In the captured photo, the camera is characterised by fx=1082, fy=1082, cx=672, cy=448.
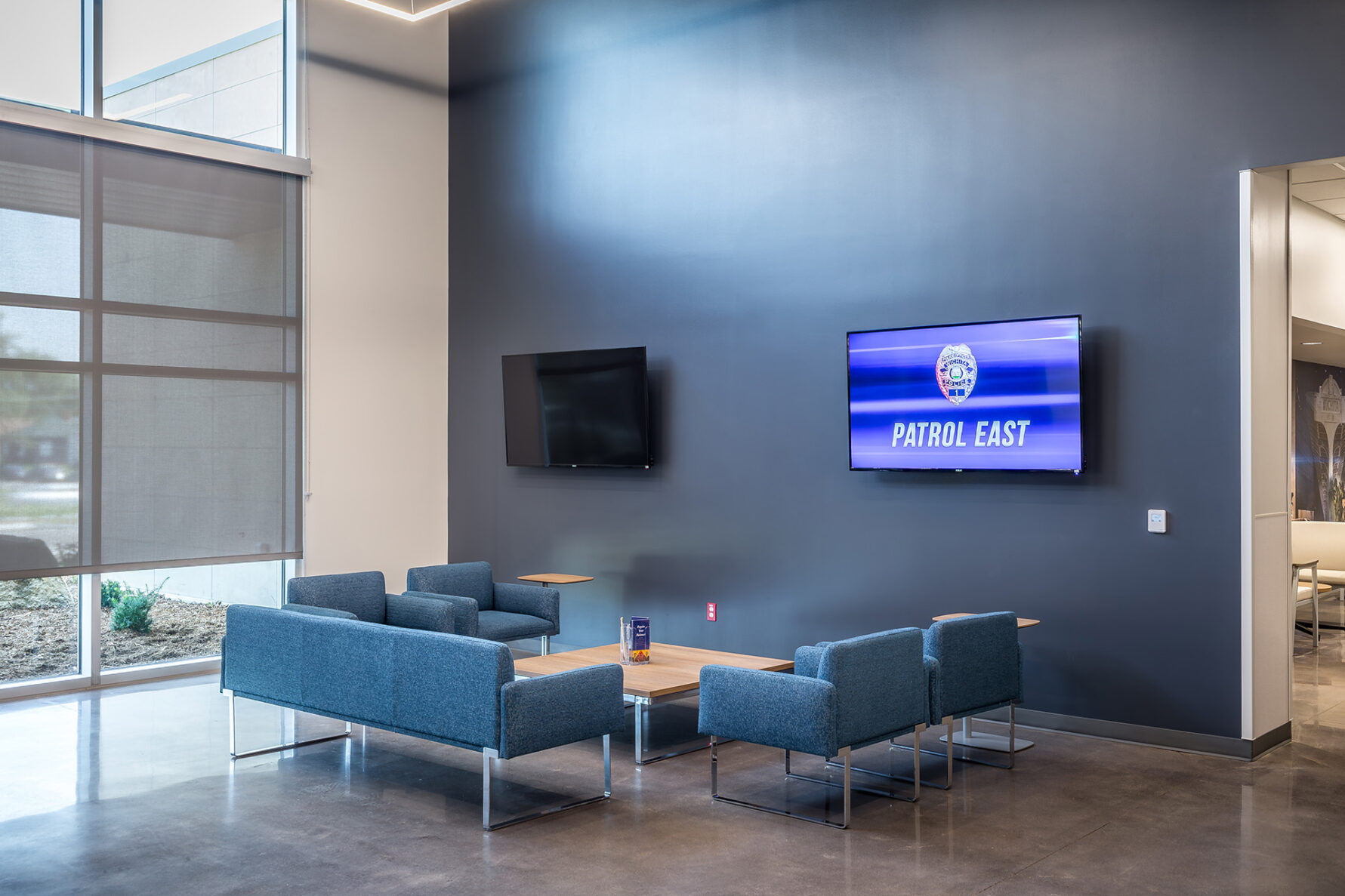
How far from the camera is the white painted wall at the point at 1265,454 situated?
527 cm

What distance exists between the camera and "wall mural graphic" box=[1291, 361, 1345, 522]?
10.0 metres

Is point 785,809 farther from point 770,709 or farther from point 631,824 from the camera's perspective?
point 631,824

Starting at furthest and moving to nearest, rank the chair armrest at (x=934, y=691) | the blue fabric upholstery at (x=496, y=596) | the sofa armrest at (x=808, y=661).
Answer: the blue fabric upholstery at (x=496, y=596) → the chair armrest at (x=934, y=691) → the sofa armrest at (x=808, y=661)

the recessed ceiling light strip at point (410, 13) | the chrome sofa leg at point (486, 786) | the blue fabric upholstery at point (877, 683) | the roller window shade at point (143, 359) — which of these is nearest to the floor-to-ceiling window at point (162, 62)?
the roller window shade at point (143, 359)

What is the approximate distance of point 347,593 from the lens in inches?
256

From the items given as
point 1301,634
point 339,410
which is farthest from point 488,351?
point 1301,634

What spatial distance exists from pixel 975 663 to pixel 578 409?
379cm

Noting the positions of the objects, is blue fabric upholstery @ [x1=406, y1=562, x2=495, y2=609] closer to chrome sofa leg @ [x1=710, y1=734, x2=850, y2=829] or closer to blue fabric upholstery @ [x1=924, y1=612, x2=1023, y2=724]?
chrome sofa leg @ [x1=710, y1=734, x2=850, y2=829]

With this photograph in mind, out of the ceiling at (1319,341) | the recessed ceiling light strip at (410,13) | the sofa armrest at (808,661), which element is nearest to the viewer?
the sofa armrest at (808,661)

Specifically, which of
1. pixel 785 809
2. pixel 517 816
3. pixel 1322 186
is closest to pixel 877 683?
pixel 785 809

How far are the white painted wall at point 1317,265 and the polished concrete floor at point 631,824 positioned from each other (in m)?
3.03

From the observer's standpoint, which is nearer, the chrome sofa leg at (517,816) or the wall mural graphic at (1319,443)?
the chrome sofa leg at (517,816)

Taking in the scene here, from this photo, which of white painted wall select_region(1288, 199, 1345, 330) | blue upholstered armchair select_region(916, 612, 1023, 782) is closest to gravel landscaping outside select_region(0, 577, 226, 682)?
blue upholstered armchair select_region(916, 612, 1023, 782)

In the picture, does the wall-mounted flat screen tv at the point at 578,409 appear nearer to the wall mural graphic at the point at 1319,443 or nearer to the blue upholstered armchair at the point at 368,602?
the blue upholstered armchair at the point at 368,602
